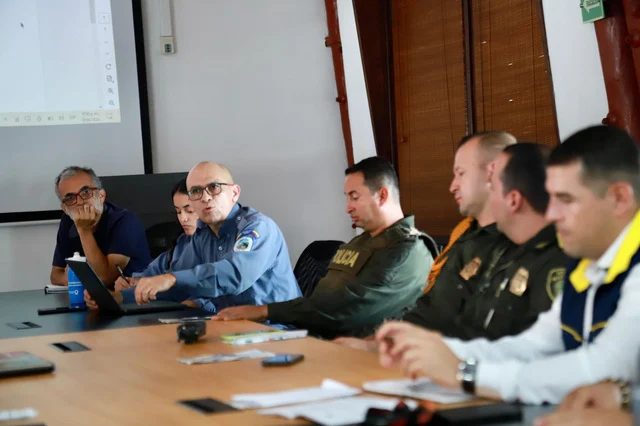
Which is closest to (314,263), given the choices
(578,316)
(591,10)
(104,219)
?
(104,219)

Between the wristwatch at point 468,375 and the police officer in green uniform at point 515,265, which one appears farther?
the police officer in green uniform at point 515,265

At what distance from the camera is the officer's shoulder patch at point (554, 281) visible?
6.85 ft

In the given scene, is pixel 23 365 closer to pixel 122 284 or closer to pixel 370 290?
pixel 370 290

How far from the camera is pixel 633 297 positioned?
1583mm

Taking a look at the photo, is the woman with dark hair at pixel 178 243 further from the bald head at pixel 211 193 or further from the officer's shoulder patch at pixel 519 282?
the officer's shoulder patch at pixel 519 282

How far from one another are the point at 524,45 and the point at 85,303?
2243 millimetres

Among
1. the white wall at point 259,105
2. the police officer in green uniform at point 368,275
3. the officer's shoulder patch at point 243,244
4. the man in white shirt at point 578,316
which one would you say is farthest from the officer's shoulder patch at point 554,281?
the white wall at point 259,105

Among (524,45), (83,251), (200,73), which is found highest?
(200,73)

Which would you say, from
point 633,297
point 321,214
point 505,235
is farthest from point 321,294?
point 321,214

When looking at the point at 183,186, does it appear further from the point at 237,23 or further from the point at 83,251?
the point at 237,23

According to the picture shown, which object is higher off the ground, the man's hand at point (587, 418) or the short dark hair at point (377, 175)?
the short dark hair at point (377, 175)

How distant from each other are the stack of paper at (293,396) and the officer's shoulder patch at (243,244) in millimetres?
1936

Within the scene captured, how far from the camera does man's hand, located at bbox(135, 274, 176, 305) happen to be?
3.27 metres

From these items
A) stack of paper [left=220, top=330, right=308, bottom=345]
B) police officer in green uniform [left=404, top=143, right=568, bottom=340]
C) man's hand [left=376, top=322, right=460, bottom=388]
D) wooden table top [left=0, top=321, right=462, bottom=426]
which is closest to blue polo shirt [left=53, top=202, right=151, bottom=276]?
wooden table top [left=0, top=321, right=462, bottom=426]
